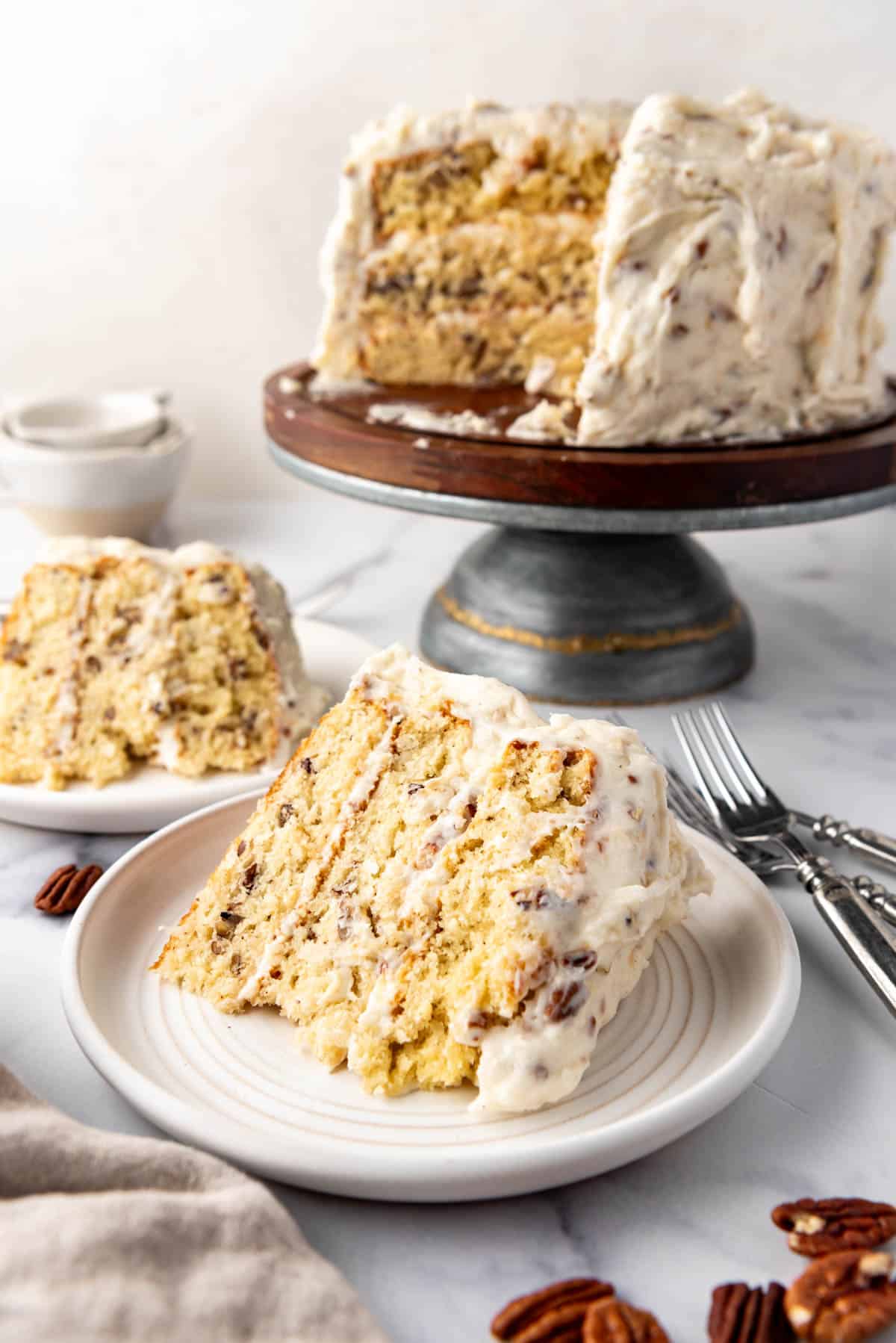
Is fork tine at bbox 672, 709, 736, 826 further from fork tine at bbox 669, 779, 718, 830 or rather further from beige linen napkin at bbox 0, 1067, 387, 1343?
beige linen napkin at bbox 0, 1067, 387, 1343

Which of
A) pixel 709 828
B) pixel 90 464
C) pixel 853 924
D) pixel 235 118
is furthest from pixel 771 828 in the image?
pixel 235 118

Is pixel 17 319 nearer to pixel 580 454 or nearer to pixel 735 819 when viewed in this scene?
pixel 580 454

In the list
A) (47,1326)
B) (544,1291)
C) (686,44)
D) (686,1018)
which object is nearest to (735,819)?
(686,1018)

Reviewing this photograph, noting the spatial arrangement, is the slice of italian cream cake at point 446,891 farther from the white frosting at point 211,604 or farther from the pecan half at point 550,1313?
the white frosting at point 211,604

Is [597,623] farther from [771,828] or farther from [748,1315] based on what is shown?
[748,1315]

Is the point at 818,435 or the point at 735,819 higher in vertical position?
the point at 818,435

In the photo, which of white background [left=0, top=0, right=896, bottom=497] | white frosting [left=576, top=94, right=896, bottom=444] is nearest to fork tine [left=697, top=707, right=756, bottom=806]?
white frosting [left=576, top=94, right=896, bottom=444]

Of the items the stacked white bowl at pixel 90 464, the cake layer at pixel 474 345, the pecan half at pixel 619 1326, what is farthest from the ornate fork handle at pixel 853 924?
the stacked white bowl at pixel 90 464

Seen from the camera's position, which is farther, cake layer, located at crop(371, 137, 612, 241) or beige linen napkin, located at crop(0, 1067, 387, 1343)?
cake layer, located at crop(371, 137, 612, 241)
